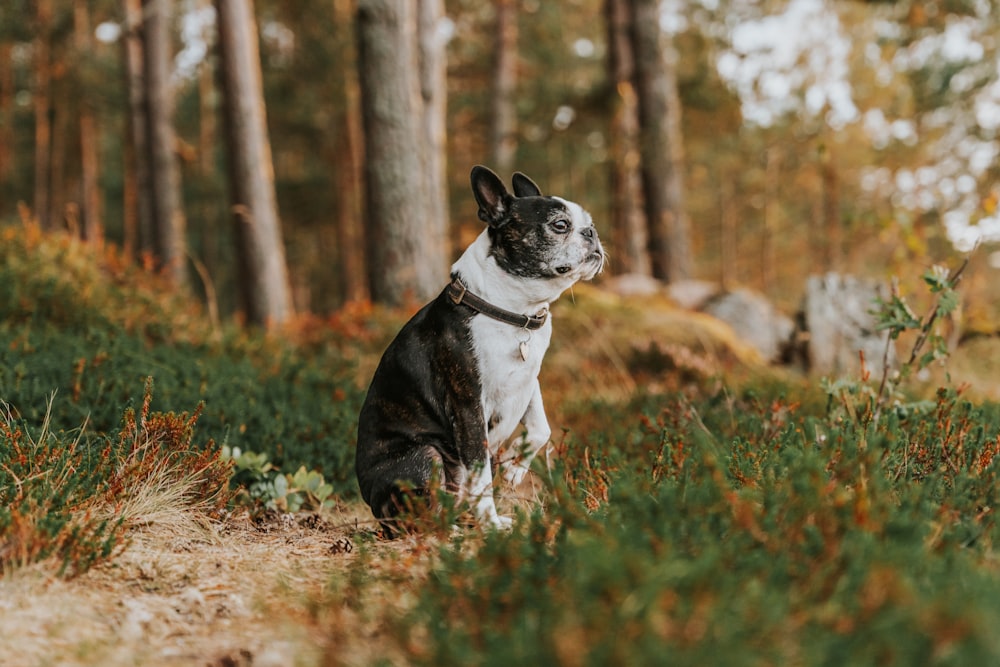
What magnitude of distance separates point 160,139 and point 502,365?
1357cm

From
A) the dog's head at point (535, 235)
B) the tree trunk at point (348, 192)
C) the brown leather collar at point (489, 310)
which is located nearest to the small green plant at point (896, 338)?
the dog's head at point (535, 235)

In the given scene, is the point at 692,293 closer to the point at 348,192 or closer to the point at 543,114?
the point at 543,114

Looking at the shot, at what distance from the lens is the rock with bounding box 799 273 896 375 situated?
9.28 metres

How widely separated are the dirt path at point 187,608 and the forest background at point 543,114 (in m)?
9.17

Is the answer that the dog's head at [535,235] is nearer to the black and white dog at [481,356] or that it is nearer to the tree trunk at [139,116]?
the black and white dog at [481,356]

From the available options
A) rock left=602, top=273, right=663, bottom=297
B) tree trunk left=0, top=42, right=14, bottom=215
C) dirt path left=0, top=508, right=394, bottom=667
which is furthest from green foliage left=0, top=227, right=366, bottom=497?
tree trunk left=0, top=42, right=14, bottom=215

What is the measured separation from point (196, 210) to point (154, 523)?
2856 centimetres

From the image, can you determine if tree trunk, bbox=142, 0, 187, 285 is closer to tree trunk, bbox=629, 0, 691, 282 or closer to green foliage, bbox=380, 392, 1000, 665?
tree trunk, bbox=629, 0, 691, 282

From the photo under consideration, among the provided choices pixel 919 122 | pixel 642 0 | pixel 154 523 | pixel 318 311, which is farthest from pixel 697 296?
pixel 318 311

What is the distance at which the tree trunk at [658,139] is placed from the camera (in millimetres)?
13523

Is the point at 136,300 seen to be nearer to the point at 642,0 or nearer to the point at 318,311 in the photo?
the point at 642,0

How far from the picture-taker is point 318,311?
3722cm

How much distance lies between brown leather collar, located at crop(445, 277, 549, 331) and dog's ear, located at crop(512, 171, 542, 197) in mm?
856

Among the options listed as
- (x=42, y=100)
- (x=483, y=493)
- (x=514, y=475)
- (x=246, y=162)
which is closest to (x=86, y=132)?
(x=42, y=100)
